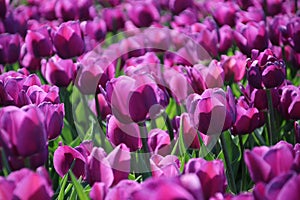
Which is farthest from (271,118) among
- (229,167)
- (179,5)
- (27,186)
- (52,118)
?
(179,5)

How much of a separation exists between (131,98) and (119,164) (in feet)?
0.81

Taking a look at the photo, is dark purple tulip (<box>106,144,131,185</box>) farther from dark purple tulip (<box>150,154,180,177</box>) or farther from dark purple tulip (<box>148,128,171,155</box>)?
dark purple tulip (<box>148,128,171,155</box>)

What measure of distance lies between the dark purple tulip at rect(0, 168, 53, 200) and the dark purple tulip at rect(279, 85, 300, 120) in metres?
0.93

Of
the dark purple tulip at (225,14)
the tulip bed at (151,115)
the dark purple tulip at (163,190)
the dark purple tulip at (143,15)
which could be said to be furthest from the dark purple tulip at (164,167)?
the dark purple tulip at (143,15)

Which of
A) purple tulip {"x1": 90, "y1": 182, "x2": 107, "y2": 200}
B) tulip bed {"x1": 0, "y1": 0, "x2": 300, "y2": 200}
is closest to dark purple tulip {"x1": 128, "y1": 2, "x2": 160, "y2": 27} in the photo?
tulip bed {"x1": 0, "y1": 0, "x2": 300, "y2": 200}

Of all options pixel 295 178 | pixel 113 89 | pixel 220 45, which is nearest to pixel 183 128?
pixel 113 89

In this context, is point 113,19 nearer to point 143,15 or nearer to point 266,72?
point 143,15

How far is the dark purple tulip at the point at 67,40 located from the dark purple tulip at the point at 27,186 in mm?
1237

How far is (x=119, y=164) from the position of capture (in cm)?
133

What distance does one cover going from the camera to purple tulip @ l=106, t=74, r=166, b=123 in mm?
1535

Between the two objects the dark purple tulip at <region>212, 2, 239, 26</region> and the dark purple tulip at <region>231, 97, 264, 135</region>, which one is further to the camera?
the dark purple tulip at <region>212, 2, 239, 26</region>

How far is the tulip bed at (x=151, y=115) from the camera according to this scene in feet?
3.60

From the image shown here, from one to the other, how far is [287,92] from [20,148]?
2.97 ft

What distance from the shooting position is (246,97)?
6.28 ft
